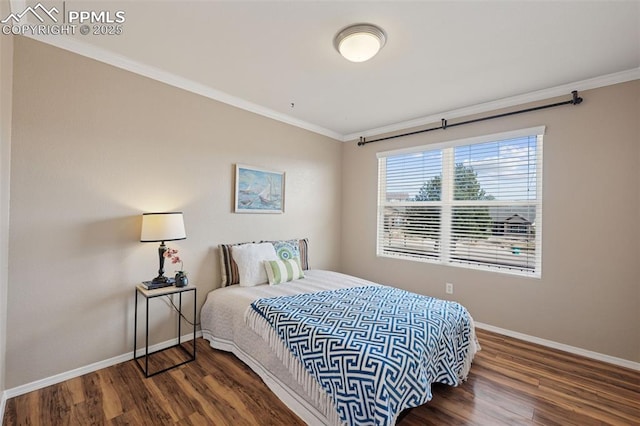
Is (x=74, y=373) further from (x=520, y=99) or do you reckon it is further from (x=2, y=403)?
(x=520, y=99)

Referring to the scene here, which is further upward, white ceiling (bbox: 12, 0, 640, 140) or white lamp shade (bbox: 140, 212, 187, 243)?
white ceiling (bbox: 12, 0, 640, 140)

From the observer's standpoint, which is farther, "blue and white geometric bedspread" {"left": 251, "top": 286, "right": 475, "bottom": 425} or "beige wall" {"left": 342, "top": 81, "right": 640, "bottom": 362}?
"beige wall" {"left": 342, "top": 81, "right": 640, "bottom": 362}

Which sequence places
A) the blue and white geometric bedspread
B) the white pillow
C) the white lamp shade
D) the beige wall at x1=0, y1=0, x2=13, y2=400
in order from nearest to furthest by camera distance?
the blue and white geometric bedspread, the beige wall at x1=0, y1=0, x2=13, y2=400, the white lamp shade, the white pillow

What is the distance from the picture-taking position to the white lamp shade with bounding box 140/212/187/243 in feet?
7.47

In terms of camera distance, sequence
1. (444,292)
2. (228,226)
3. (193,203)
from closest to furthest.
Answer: (193,203) < (228,226) < (444,292)

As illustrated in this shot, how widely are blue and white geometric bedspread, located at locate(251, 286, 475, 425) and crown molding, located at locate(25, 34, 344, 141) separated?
2.16 metres

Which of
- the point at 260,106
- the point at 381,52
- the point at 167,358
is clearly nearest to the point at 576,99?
the point at 381,52

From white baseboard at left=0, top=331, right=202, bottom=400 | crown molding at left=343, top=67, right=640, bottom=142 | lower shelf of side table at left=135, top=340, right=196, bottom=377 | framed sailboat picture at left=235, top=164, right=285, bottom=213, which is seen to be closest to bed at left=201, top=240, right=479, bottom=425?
lower shelf of side table at left=135, top=340, right=196, bottom=377

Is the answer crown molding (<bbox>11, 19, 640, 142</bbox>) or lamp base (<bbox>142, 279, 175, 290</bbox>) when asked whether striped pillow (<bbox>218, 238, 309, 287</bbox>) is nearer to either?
lamp base (<bbox>142, 279, 175, 290</bbox>)

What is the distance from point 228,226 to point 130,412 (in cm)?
175

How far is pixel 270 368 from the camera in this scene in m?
2.12

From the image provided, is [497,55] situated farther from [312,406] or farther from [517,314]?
[312,406]

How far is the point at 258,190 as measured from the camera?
339 centimetres

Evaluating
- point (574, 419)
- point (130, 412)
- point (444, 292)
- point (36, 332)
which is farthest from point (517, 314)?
point (36, 332)
